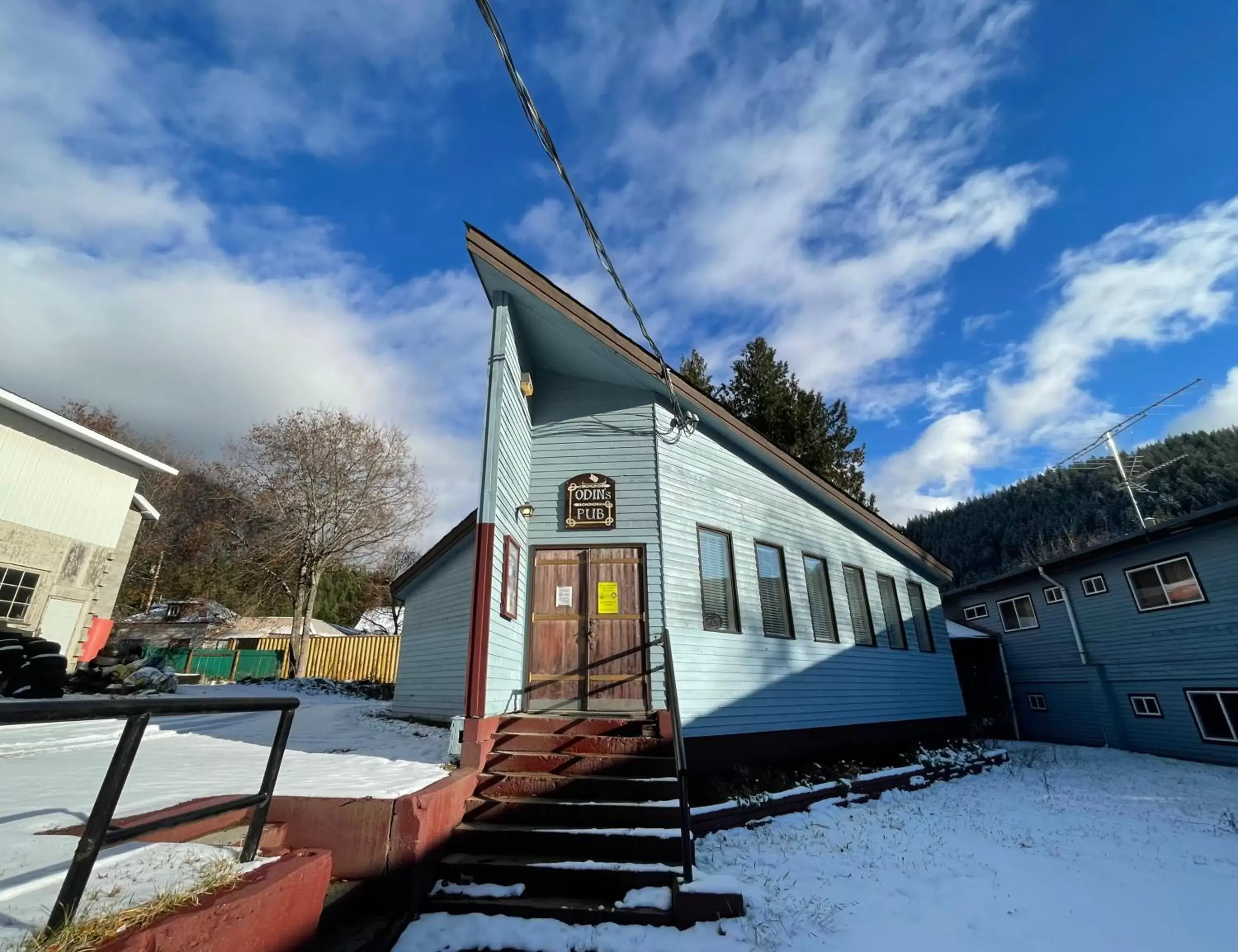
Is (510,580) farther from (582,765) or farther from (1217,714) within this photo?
(1217,714)

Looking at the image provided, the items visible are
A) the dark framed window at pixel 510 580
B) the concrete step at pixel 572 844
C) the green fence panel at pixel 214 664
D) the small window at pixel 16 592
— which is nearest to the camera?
the concrete step at pixel 572 844

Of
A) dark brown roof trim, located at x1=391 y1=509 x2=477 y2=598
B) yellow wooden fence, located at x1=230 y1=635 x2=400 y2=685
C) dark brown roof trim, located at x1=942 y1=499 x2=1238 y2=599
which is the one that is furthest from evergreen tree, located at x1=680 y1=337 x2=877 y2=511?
yellow wooden fence, located at x1=230 y1=635 x2=400 y2=685

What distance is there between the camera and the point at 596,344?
28.2 ft

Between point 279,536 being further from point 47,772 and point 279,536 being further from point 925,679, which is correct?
point 925,679

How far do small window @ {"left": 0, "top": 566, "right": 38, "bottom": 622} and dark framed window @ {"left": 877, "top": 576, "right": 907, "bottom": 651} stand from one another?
19412 mm

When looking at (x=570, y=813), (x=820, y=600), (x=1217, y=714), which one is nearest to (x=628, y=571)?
(x=570, y=813)

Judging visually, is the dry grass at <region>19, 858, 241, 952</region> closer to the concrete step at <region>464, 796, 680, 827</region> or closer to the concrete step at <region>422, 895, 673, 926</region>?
the concrete step at <region>422, 895, 673, 926</region>

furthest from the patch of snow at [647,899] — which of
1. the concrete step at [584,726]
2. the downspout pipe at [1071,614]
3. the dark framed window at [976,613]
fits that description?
the dark framed window at [976,613]

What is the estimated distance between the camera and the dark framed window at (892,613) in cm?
1220

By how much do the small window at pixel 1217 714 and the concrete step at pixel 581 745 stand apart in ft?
52.3

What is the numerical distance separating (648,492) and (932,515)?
63.7m

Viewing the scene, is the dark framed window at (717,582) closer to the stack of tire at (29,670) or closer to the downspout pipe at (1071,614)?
the stack of tire at (29,670)

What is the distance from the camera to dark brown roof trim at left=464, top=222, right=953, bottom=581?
7.72 metres

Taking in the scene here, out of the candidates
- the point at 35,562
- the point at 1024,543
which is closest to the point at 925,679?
the point at 35,562
